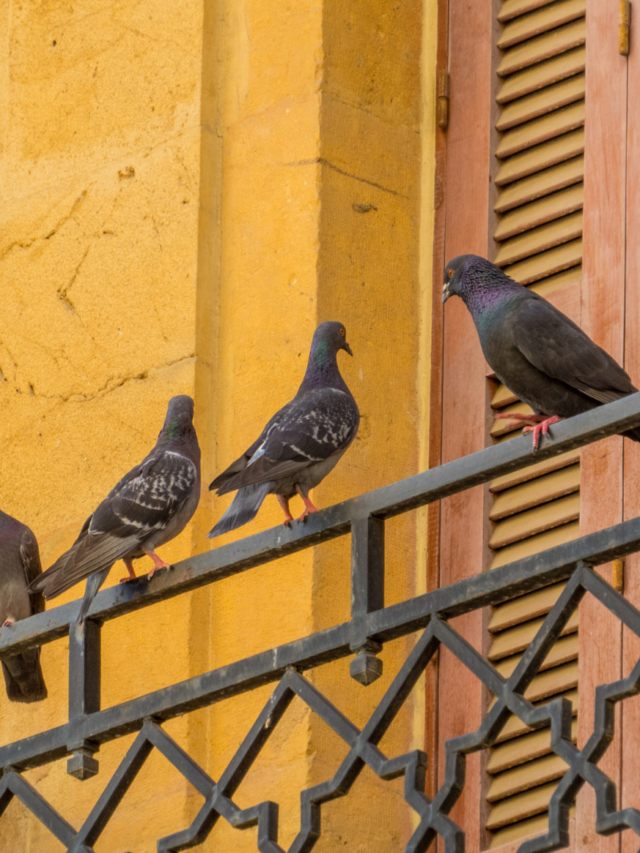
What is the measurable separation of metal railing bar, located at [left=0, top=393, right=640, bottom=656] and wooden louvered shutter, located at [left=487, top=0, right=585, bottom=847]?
1.37 metres

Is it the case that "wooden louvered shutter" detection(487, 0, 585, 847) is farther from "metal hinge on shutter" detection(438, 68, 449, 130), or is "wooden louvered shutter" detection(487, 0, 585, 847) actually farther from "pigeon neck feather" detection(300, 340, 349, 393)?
"pigeon neck feather" detection(300, 340, 349, 393)

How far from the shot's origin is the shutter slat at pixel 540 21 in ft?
18.0

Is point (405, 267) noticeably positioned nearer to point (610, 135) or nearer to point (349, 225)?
point (349, 225)

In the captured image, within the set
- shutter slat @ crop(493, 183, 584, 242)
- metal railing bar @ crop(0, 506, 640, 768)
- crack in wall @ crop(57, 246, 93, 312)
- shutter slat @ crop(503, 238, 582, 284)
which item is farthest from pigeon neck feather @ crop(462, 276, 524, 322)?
crack in wall @ crop(57, 246, 93, 312)

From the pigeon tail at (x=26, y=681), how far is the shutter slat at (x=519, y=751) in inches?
53.1

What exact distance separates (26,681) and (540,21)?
254 centimetres

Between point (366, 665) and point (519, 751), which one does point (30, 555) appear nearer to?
point (519, 751)

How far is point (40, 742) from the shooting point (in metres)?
3.94

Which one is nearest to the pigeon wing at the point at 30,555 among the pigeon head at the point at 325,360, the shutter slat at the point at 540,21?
the pigeon head at the point at 325,360

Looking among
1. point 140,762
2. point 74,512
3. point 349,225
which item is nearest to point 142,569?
point 74,512

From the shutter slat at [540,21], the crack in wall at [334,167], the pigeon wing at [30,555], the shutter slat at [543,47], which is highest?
the shutter slat at [540,21]

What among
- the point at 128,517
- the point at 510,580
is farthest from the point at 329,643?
the point at 128,517

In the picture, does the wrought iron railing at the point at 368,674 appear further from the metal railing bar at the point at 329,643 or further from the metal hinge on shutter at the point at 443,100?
the metal hinge on shutter at the point at 443,100

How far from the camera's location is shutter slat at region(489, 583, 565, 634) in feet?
16.4
